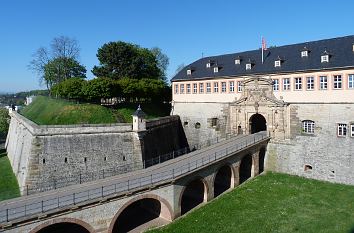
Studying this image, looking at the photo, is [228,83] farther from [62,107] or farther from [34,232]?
[34,232]

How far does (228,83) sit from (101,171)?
17.3 meters

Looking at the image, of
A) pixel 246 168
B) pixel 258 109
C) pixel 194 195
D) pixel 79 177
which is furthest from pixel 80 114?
pixel 258 109

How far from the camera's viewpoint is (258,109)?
34.6 meters

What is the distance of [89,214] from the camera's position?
63.9 feet

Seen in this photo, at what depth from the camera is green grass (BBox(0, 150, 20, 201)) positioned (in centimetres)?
2278

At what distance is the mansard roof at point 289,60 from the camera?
30.0 meters

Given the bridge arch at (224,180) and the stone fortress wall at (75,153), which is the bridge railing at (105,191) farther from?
the stone fortress wall at (75,153)

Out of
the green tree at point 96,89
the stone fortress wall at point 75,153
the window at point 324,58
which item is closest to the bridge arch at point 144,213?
the stone fortress wall at point 75,153

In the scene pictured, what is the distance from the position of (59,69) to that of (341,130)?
44475 millimetres

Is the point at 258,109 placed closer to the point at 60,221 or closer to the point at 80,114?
the point at 80,114

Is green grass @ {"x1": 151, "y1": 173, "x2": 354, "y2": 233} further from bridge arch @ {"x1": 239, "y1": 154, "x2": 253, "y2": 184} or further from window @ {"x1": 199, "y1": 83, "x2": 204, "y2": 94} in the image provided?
window @ {"x1": 199, "y1": 83, "x2": 204, "y2": 94}

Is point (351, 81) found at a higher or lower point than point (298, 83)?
lower

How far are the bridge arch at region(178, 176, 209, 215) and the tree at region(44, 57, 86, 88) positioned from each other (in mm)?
35638

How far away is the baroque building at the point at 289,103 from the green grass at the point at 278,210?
293 cm
